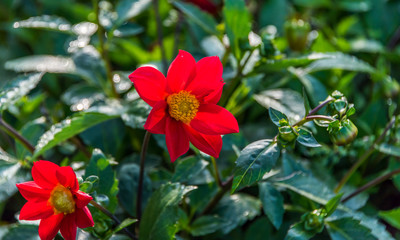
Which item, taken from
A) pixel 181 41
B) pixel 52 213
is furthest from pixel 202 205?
pixel 181 41

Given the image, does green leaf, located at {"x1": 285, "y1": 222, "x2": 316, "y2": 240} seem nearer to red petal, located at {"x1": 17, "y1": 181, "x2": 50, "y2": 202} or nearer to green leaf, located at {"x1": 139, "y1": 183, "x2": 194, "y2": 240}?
green leaf, located at {"x1": 139, "y1": 183, "x2": 194, "y2": 240}

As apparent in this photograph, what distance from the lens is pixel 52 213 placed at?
737 mm

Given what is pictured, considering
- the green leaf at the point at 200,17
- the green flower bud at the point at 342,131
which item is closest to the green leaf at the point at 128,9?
the green leaf at the point at 200,17

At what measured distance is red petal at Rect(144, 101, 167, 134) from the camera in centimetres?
70

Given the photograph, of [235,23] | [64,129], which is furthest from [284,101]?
[64,129]

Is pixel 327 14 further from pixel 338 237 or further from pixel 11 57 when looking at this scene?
pixel 11 57

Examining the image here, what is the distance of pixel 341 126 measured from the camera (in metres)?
0.73

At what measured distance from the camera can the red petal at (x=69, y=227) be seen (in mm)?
733

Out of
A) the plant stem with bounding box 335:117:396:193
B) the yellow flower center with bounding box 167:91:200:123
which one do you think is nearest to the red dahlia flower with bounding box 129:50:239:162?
the yellow flower center with bounding box 167:91:200:123

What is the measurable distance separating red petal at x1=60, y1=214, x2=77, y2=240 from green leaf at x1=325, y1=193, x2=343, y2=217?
48 centimetres

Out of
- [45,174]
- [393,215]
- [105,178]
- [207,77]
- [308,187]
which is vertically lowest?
[393,215]

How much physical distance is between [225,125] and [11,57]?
1.15 metres

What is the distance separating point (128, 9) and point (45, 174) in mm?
630

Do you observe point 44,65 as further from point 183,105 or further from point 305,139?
point 305,139
